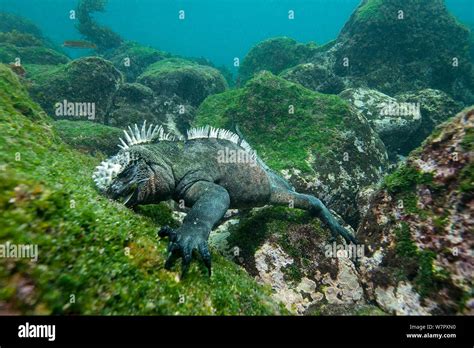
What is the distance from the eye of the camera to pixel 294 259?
5.52 metres

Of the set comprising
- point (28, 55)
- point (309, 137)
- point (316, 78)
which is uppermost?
point (28, 55)

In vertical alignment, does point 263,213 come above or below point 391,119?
below

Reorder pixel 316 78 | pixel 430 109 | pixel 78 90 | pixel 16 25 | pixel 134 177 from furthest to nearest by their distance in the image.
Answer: pixel 16 25 < pixel 316 78 < pixel 430 109 < pixel 78 90 < pixel 134 177

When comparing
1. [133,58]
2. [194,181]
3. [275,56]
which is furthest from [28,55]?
[194,181]

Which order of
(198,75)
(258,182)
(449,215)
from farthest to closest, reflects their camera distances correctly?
(198,75)
(258,182)
(449,215)

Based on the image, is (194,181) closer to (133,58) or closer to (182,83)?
(182,83)

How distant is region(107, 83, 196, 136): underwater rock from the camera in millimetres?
12977

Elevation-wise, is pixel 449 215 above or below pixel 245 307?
above

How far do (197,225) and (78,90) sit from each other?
465 inches

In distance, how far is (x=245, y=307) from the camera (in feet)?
10.1
